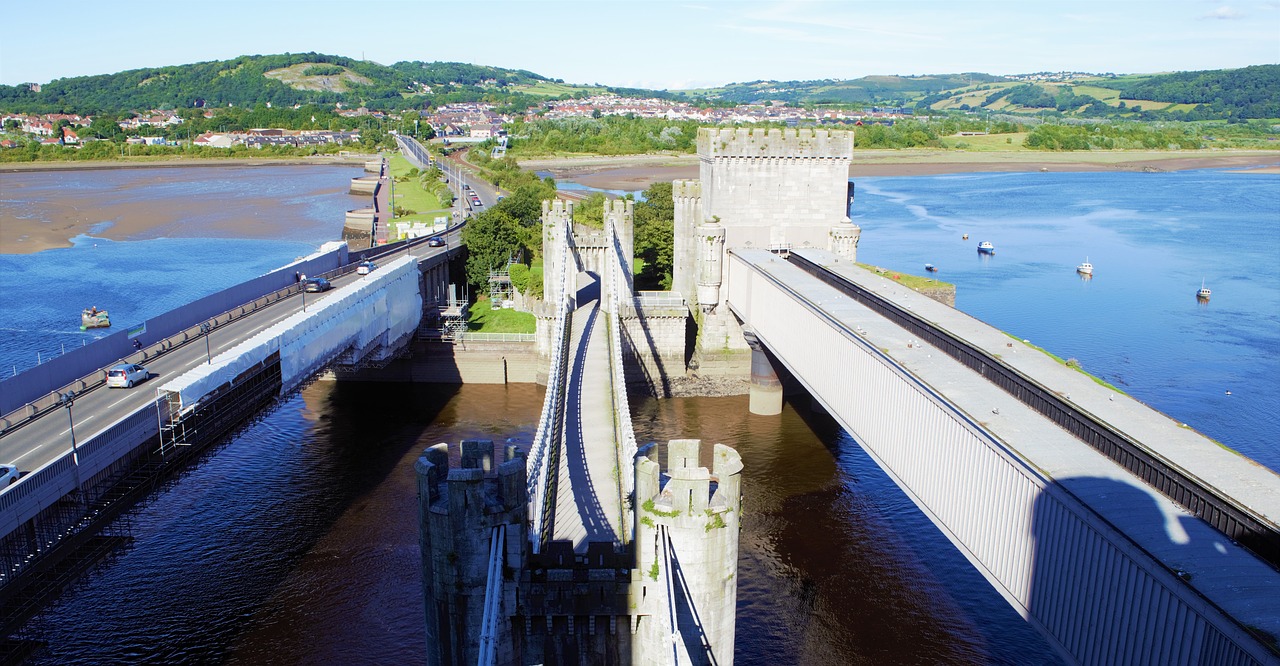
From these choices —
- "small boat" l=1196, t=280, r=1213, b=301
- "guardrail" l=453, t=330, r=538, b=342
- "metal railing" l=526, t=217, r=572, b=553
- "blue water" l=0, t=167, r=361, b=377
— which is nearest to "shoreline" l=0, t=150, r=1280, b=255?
"blue water" l=0, t=167, r=361, b=377

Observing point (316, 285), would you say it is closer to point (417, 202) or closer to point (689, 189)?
point (689, 189)

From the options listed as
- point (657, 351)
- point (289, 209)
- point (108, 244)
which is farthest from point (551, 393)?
point (289, 209)

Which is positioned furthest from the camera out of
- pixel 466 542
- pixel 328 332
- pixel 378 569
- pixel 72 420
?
pixel 328 332

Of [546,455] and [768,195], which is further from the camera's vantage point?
[768,195]

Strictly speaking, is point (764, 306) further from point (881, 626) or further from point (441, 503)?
point (441, 503)

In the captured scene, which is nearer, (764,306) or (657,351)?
(764,306)

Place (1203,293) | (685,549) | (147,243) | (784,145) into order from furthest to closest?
1. (147,243)
2. (1203,293)
3. (784,145)
4. (685,549)

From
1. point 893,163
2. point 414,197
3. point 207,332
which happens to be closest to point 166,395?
point 207,332
